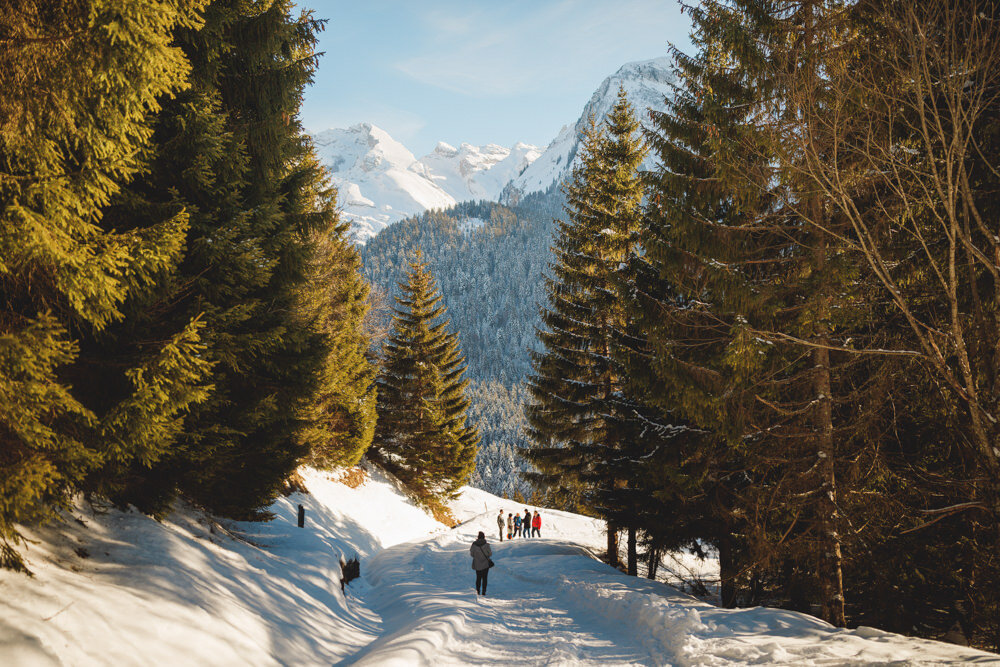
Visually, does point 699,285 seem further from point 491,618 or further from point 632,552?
point 632,552

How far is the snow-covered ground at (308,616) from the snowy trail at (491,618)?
0.16 ft

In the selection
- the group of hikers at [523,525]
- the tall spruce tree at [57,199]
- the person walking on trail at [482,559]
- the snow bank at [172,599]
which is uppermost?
the tall spruce tree at [57,199]

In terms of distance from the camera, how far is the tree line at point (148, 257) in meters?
3.91

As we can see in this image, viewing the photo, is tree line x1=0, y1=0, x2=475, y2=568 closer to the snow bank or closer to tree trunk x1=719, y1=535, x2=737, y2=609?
the snow bank

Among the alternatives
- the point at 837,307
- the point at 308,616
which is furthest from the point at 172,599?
the point at 837,307

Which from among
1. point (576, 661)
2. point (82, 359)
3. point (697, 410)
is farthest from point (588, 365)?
point (82, 359)

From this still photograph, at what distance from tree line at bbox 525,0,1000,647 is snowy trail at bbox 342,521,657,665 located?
9.91 ft

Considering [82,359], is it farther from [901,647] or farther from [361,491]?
[361,491]

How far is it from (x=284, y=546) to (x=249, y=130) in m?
8.43

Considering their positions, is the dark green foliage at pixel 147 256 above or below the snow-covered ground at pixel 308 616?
above

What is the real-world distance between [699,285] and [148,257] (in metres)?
8.59

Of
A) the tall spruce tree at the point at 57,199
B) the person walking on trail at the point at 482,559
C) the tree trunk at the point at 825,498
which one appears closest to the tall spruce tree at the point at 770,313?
the tree trunk at the point at 825,498

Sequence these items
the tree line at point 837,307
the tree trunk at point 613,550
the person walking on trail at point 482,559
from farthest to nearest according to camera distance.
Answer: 1. the tree trunk at point 613,550
2. the person walking on trail at point 482,559
3. the tree line at point 837,307

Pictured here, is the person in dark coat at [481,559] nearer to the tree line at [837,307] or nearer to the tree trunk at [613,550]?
the tree line at [837,307]
